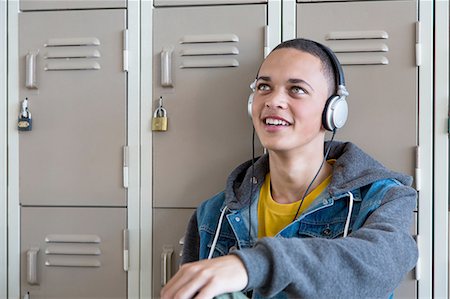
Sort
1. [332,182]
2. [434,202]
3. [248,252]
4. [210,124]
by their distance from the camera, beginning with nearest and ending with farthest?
[248,252], [332,182], [434,202], [210,124]

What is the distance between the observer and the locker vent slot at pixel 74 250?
1732 mm

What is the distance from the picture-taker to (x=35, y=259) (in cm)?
174

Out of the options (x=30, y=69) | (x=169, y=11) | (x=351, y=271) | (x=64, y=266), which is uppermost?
(x=169, y=11)

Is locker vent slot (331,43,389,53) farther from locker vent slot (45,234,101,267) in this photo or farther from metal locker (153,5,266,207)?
locker vent slot (45,234,101,267)

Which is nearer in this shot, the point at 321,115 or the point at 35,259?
the point at 321,115

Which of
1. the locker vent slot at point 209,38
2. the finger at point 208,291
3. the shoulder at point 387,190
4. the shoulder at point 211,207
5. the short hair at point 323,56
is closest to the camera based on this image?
the finger at point 208,291

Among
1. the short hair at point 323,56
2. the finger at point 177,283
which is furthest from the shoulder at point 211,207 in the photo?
the finger at point 177,283

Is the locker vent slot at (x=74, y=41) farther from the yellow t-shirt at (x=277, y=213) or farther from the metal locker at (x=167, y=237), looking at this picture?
the yellow t-shirt at (x=277, y=213)

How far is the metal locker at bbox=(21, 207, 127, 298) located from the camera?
1724 mm

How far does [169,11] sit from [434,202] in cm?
113

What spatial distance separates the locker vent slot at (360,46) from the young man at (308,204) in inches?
8.7

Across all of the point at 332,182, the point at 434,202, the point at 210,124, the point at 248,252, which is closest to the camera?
the point at 248,252

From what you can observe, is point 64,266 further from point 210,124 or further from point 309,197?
point 309,197

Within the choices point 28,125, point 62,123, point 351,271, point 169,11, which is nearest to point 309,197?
point 351,271
